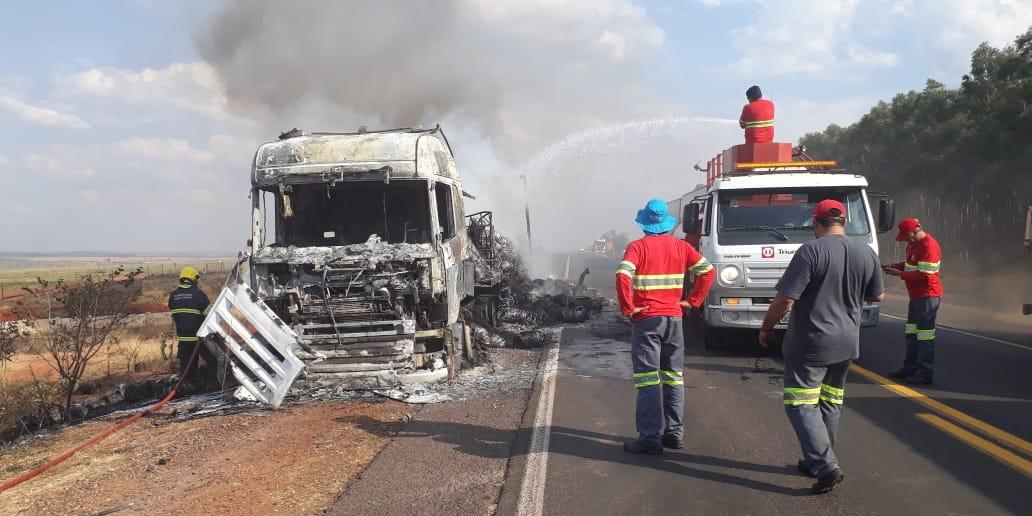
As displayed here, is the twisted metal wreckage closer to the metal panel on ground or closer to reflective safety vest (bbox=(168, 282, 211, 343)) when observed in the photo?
the metal panel on ground

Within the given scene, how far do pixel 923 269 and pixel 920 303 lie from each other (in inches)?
14.0

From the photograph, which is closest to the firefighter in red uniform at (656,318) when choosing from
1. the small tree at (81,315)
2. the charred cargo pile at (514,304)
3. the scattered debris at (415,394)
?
the scattered debris at (415,394)

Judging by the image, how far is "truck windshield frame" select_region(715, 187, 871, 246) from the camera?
853cm

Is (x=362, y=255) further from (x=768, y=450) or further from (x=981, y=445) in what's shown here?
(x=981, y=445)

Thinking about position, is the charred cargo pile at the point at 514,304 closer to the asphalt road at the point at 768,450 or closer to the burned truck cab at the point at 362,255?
the burned truck cab at the point at 362,255

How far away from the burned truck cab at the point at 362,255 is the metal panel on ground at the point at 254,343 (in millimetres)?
349

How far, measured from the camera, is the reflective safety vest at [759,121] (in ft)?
33.9

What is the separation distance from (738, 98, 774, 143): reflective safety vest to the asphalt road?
3857 millimetres

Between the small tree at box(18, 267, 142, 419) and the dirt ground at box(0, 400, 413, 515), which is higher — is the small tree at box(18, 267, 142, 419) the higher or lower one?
the higher one

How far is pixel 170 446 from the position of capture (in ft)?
19.4

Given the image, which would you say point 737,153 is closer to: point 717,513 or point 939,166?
point 717,513

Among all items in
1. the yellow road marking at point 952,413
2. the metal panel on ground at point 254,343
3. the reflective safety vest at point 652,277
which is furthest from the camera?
the metal panel on ground at point 254,343

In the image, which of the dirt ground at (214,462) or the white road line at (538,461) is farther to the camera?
the dirt ground at (214,462)

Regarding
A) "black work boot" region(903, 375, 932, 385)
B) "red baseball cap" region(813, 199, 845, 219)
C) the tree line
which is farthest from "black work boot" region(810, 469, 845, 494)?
the tree line
